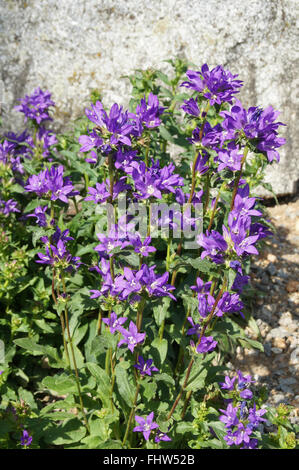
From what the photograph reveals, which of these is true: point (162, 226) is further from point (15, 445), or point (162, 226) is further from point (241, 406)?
point (15, 445)

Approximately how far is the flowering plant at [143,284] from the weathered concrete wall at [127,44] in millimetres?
1367

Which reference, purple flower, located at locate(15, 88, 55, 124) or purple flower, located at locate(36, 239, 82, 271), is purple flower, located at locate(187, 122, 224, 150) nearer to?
purple flower, located at locate(36, 239, 82, 271)

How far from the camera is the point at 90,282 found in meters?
4.27

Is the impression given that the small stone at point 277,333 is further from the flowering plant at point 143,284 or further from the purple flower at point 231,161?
the purple flower at point 231,161

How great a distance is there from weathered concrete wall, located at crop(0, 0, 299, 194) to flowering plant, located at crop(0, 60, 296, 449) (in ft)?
4.49

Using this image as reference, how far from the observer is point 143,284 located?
2.60 metres

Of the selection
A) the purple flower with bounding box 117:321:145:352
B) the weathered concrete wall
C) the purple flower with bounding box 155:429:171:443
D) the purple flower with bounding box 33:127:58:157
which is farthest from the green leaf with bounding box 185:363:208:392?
the weathered concrete wall

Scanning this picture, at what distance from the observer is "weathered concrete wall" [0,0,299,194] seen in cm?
540

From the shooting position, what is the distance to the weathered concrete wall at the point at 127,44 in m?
5.40

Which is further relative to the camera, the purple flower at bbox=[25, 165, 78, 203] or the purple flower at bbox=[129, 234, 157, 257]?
the purple flower at bbox=[25, 165, 78, 203]

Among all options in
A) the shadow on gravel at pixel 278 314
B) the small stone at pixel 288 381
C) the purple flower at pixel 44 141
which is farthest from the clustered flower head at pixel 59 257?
the small stone at pixel 288 381

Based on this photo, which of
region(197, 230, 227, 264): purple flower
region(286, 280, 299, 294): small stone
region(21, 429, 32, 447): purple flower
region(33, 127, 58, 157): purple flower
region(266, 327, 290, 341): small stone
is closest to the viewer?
region(197, 230, 227, 264): purple flower

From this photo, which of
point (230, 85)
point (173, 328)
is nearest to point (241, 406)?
point (173, 328)

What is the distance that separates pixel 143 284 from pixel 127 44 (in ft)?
12.3
